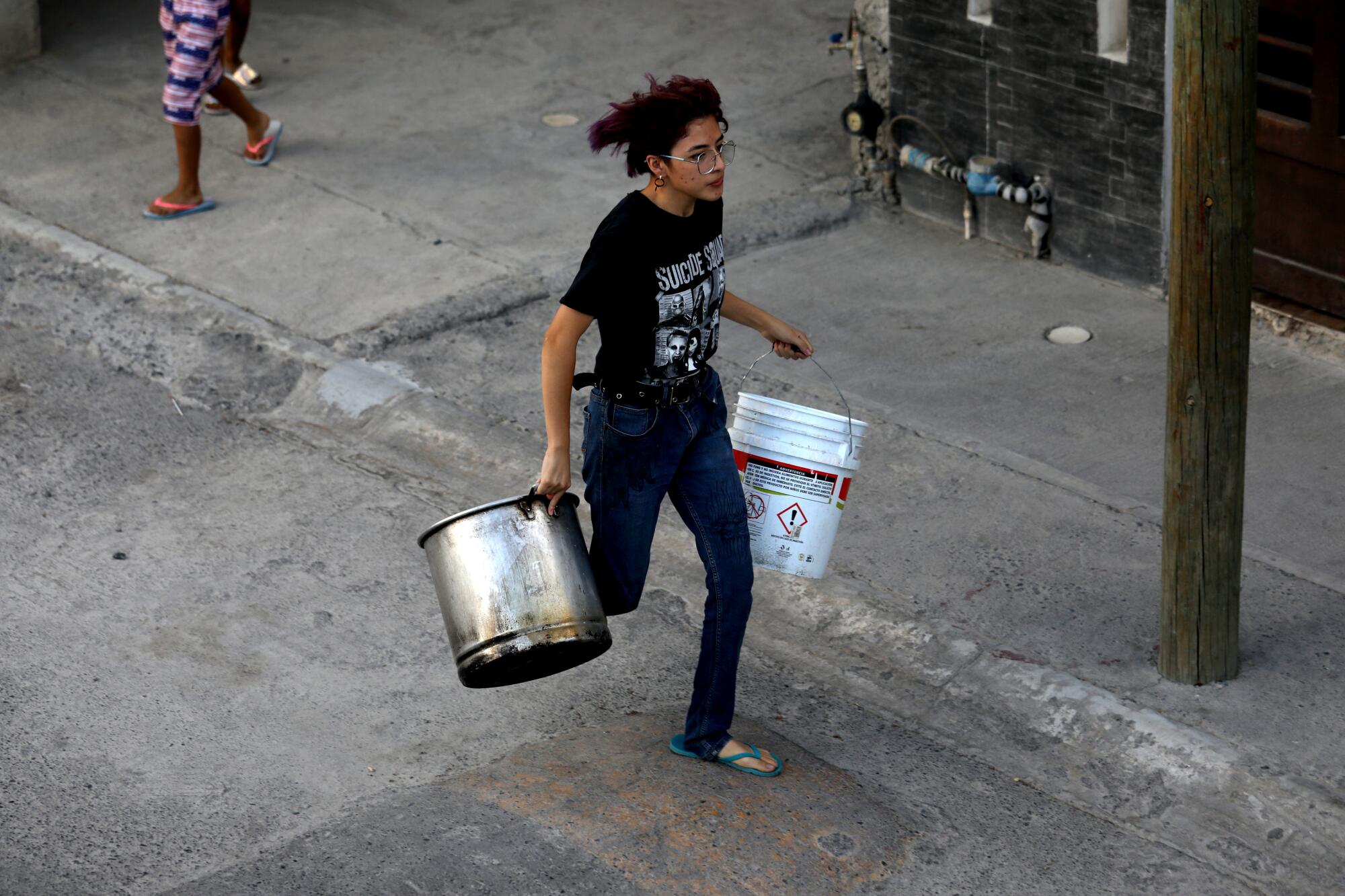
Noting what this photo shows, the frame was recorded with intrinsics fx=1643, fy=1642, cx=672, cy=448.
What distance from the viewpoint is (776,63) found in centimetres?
1045

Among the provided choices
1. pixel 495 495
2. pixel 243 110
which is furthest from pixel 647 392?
pixel 243 110

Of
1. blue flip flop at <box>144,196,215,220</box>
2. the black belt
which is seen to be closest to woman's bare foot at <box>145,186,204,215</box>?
blue flip flop at <box>144,196,215,220</box>

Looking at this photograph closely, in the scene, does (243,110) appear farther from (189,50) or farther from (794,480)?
(794,480)

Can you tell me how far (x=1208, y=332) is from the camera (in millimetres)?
4578

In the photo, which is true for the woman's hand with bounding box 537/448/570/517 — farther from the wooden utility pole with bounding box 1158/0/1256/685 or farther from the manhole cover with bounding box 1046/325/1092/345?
the manhole cover with bounding box 1046/325/1092/345

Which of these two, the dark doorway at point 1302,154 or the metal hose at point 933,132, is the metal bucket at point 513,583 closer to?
the dark doorway at point 1302,154

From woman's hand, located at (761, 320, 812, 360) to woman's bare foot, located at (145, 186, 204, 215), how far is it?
476 cm

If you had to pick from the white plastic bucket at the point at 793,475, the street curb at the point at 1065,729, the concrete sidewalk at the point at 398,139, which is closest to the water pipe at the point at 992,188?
the concrete sidewalk at the point at 398,139

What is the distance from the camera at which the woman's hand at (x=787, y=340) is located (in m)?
4.58

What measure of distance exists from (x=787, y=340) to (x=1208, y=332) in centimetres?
117

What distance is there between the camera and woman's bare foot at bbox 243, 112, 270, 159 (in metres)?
8.97

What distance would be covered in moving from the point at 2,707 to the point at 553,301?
3367 mm

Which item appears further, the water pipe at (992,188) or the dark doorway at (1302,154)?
the water pipe at (992,188)

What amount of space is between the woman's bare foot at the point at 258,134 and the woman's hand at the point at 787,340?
5216 mm
